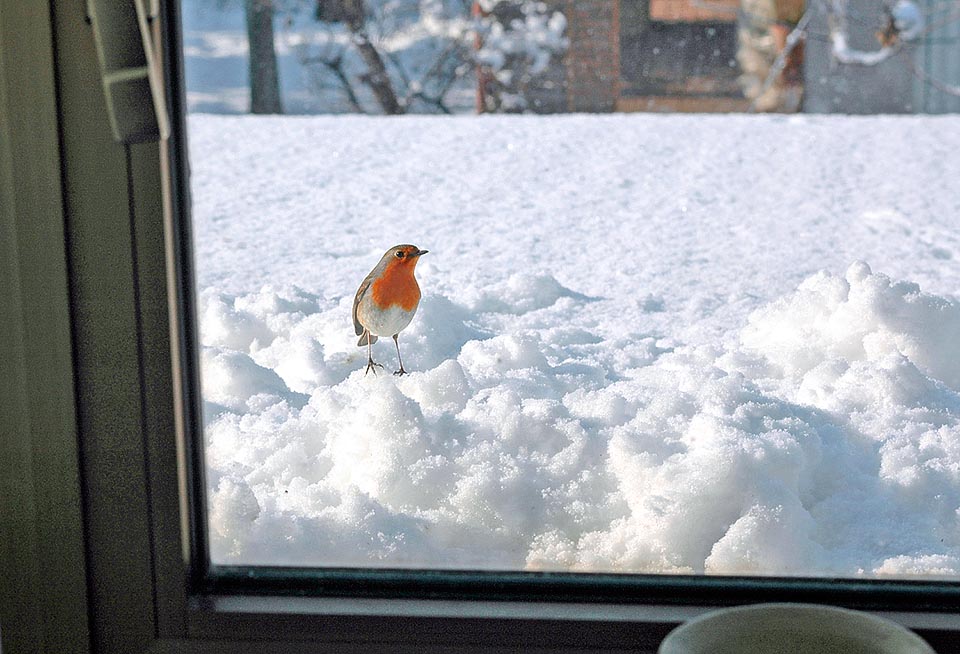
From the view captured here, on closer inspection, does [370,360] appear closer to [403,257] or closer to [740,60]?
[403,257]

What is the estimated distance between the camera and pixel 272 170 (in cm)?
102

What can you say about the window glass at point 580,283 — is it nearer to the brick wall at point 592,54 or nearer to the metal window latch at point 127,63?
the brick wall at point 592,54

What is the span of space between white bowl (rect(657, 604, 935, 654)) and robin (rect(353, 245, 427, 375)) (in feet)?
1.23

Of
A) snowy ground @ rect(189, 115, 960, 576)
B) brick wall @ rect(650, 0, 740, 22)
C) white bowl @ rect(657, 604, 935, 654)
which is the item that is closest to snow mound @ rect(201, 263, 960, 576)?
snowy ground @ rect(189, 115, 960, 576)

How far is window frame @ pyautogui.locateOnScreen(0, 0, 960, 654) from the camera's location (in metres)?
0.77

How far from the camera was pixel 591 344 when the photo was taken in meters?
0.97

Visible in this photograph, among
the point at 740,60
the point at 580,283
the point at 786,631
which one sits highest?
the point at 740,60

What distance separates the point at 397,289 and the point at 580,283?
7.3 inches

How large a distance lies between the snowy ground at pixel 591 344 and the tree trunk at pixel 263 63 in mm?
24

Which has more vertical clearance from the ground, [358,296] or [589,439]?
[358,296]

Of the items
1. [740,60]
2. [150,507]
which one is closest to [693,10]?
[740,60]

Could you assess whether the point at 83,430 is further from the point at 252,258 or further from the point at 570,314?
the point at 570,314

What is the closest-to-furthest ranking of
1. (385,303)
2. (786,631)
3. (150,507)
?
(786,631), (150,507), (385,303)

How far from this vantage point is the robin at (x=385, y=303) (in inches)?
36.7
